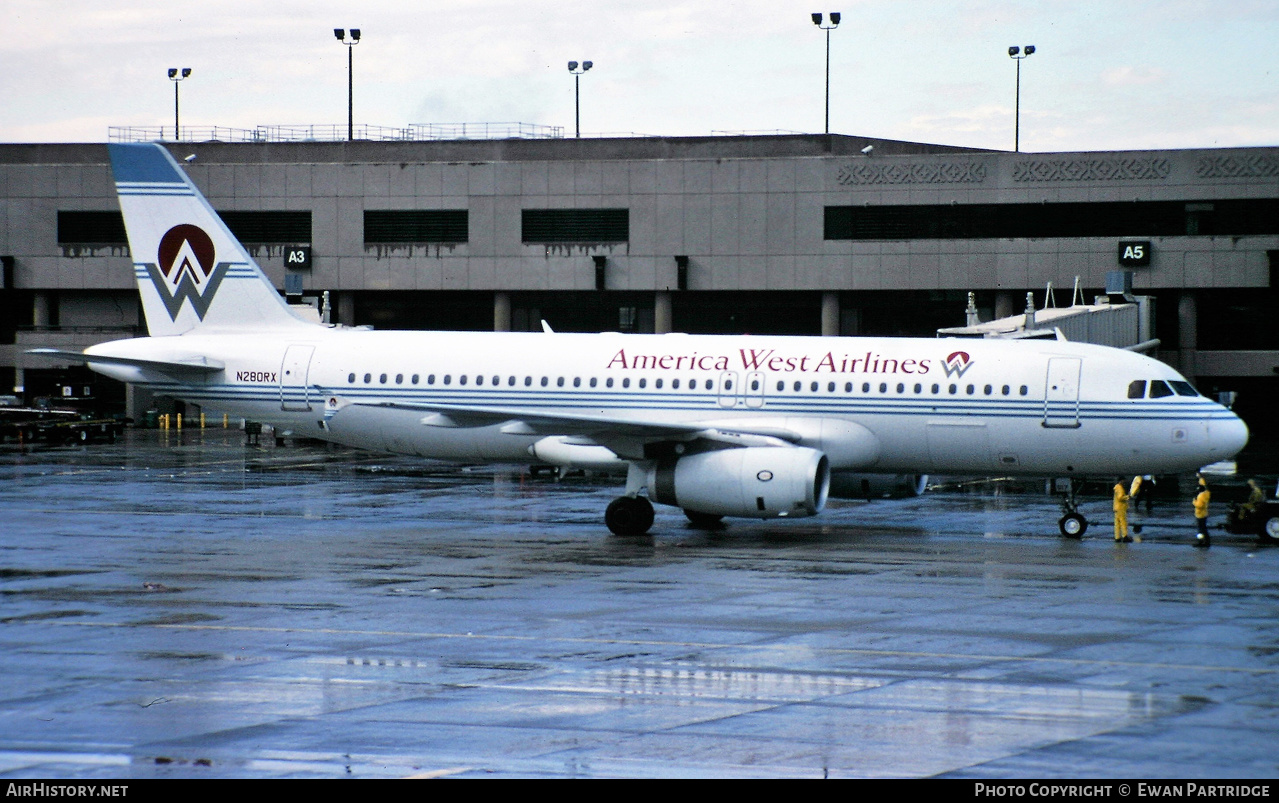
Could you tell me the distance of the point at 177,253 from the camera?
129 ft

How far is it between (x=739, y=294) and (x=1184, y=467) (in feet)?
142

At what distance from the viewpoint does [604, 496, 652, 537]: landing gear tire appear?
3281 cm

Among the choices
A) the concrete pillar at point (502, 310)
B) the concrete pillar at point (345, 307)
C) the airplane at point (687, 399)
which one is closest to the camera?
the airplane at point (687, 399)

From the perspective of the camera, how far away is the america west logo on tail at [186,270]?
39094 millimetres

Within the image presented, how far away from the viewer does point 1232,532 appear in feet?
108

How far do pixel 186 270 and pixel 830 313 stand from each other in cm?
3809

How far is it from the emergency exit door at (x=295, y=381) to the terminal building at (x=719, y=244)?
27631 millimetres

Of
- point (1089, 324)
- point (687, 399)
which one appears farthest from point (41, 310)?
point (687, 399)

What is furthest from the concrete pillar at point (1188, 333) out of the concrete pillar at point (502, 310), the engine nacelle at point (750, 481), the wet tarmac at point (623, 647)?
the engine nacelle at point (750, 481)

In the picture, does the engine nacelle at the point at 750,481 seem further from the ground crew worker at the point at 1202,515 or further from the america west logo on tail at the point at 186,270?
the america west logo on tail at the point at 186,270
